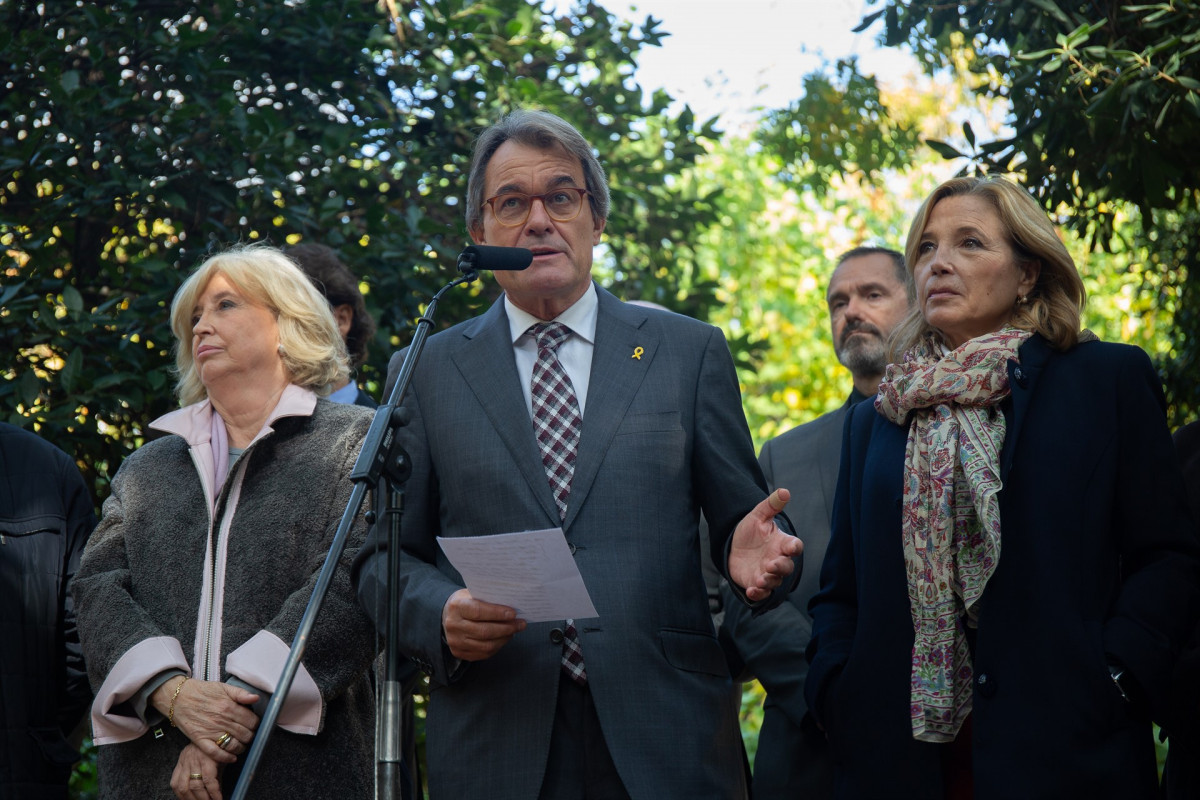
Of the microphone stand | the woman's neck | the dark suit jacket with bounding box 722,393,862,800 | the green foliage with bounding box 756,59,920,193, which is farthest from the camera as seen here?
the green foliage with bounding box 756,59,920,193

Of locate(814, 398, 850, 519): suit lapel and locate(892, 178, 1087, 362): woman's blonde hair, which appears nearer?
locate(892, 178, 1087, 362): woman's blonde hair

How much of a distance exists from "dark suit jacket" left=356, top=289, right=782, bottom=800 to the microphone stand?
246 millimetres

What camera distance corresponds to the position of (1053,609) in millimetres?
2852

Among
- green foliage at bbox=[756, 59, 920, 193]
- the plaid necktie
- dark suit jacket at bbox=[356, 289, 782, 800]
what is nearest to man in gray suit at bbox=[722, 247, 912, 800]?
dark suit jacket at bbox=[356, 289, 782, 800]

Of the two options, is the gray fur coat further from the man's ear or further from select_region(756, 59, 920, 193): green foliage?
select_region(756, 59, 920, 193): green foliage

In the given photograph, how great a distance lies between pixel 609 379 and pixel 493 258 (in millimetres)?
435

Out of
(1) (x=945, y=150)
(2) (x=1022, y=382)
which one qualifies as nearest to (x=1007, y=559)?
(2) (x=1022, y=382)

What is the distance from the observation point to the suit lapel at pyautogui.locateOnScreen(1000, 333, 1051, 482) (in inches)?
119

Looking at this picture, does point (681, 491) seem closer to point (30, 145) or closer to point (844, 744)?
point (844, 744)

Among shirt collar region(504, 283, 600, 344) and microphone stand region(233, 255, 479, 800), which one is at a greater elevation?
shirt collar region(504, 283, 600, 344)

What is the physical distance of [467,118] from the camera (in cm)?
610

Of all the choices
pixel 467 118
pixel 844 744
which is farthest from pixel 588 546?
pixel 467 118

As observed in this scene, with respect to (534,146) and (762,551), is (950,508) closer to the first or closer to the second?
(762,551)

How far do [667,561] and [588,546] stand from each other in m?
0.20
